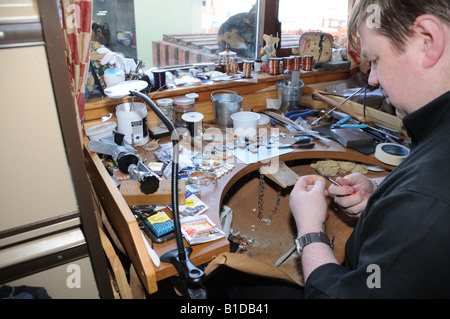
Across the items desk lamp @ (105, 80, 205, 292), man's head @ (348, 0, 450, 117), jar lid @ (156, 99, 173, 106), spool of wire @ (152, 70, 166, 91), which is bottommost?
desk lamp @ (105, 80, 205, 292)

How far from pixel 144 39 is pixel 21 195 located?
1.52m

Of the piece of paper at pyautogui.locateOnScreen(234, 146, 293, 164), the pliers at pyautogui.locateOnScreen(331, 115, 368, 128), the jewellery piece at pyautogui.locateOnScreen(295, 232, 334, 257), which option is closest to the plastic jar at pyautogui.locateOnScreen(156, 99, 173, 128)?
the piece of paper at pyautogui.locateOnScreen(234, 146, 293, 164)

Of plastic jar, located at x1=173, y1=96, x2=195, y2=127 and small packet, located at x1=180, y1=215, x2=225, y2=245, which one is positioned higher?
plastic jar, located at x1=173, y1=96, x2=195, y2=127

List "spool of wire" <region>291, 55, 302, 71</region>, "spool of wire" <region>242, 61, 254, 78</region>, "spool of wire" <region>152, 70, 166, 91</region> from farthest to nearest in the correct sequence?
"spool of wire" <region>291, 55, 302, 71</region>, "spool of wire" <region>242, 61, 254, 78</region>, "spool of wire" <region>152, 70, 166, 91</region>

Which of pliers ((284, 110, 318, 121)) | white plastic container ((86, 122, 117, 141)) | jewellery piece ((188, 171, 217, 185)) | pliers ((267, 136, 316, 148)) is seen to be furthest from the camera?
pliers ((284, 110, 318, 121))

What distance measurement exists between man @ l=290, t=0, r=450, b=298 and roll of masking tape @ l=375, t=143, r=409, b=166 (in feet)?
2.27

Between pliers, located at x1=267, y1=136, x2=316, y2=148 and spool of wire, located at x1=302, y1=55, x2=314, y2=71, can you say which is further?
spool of wire, located at x1=302, y1=55, x2=314, y2=71

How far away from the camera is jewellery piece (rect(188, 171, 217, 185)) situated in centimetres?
121

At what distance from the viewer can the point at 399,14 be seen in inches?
26.2

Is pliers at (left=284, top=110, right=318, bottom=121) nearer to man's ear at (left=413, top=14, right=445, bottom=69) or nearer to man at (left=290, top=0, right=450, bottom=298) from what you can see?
man at (left=290, top=0, right=450, bottom=298)

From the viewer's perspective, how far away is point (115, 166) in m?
1.28

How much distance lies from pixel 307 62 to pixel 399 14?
1.53 m

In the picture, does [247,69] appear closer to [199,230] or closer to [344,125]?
[344,125]
